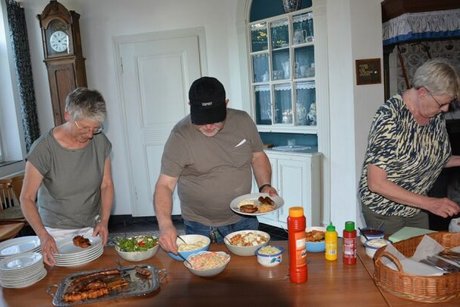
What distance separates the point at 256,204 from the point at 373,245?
0.58 m

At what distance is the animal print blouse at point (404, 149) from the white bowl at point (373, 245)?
1.05 feet

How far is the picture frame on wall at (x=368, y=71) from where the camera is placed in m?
3.22

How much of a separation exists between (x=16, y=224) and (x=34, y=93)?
193 cm

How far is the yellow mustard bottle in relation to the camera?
1523mm

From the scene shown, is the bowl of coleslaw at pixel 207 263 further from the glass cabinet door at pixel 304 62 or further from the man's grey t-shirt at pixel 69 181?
the glass cabinet door at pixel 304 62

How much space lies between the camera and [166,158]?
6.12 feet

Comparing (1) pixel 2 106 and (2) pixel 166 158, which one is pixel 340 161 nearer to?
(2) pixel 166 158

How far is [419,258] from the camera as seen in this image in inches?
55.5

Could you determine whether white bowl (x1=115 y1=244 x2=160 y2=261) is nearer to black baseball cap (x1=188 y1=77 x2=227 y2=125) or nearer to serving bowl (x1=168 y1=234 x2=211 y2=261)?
serving bowl (x1=168 y1=234 x2=211 y2=261)

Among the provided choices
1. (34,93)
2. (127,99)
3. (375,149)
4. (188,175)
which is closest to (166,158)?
(188,175)

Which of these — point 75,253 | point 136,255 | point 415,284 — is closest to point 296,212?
point 415,284

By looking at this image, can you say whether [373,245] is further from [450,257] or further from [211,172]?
[211,172]

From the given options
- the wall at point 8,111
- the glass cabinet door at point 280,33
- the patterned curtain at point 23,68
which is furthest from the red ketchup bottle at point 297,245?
the patterned curtain at point 23,68

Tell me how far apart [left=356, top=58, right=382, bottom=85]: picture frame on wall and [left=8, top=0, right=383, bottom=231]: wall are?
46mm
